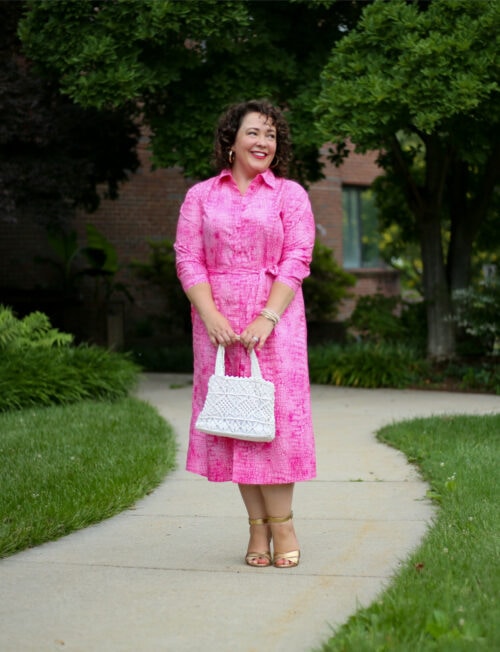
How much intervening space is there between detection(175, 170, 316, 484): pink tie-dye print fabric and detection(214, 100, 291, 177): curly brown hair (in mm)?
196

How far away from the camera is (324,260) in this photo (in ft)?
64.0

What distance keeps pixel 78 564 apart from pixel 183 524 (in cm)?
101

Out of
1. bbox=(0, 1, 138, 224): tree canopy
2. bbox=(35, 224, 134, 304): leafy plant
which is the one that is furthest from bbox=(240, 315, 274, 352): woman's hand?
bbox=(35, 224, 134, 304): leafy plant

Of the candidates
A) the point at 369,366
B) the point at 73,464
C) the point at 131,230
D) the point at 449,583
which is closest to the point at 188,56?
the point at 369,366

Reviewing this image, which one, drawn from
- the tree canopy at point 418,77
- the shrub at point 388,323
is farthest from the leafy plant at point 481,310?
the tree canopy at point 418,77

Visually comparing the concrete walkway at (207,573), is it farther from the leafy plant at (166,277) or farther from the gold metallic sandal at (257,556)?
the leafy plant at (166,277)

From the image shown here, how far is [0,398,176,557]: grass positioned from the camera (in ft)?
19.4

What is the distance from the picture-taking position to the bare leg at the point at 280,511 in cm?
499

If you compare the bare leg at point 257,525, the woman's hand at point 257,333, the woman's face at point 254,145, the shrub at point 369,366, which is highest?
the woman's face at point 254,145

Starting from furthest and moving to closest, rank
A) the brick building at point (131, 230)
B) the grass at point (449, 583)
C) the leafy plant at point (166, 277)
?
1. the brick building at point (131, 230)
2. the leafy plant at point (166, 277)
3. the grass at point (449, 583)

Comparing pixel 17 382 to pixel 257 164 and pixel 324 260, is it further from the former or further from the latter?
pixel 324 260

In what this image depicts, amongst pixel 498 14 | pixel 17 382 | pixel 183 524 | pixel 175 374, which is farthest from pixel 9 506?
pixel 175 374

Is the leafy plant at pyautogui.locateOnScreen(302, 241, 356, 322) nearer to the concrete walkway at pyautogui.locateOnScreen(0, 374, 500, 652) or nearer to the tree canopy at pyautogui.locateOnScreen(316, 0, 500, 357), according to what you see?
the tree canopy at pyautogui.locateOnScreen(316, 0, 500, 357)

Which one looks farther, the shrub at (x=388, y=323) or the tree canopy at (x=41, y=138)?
the shrub at (x=388, y=323)
